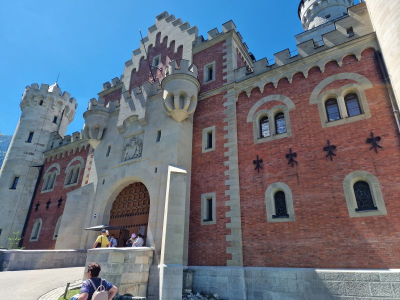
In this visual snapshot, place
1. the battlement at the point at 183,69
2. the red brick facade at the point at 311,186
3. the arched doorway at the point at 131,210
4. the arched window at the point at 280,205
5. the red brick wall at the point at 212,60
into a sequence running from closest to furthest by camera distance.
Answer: the red brick facade at the point at 311,186 < the arched window at the point at 280,205 < the arched doorway at the point at 131,210 < the battlement at the point at 183,69 < the red brick wall at the point at 212,60

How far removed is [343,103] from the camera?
1214 cm

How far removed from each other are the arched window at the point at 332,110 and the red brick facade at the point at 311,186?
60 centimetres

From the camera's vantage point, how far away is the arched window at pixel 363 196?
10156 mm

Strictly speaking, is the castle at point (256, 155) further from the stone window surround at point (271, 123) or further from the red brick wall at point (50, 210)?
the red brick wall at point (50, 210)

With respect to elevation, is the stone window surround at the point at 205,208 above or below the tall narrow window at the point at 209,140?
below

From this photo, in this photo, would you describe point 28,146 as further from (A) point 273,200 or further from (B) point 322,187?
(B) point 322,187

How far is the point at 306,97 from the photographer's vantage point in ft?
43.4

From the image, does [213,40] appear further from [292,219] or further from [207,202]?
[292,219]

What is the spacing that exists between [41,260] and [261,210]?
41.5ft

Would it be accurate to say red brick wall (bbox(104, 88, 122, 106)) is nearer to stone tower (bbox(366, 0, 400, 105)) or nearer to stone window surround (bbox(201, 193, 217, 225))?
stone window surround (bbox(201, 193, 217, 225))

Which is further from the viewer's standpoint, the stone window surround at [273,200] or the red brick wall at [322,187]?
the stone window surround at [273,200]

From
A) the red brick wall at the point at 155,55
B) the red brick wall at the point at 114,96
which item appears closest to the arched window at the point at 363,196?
the red brick wall at the point at 155,55

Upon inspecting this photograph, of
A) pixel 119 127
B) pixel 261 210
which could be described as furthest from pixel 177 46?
pixel 261 210

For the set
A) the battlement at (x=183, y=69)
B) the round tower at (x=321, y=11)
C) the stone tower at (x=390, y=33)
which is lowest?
the stone tower at (x=390, y=33)
